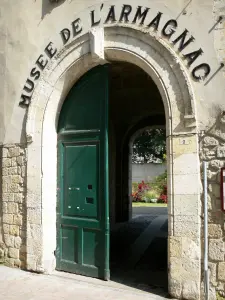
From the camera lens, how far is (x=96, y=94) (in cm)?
→ 485

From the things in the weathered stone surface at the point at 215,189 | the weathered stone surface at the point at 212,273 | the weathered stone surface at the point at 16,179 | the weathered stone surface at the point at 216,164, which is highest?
the weathered stone surface at the point at 216,164

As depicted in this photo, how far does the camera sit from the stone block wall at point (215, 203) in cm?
368

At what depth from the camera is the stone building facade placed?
3.82 meters

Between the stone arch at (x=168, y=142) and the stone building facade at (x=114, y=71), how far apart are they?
0.01 meters

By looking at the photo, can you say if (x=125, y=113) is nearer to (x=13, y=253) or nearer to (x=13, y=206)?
(x=13, y=206)

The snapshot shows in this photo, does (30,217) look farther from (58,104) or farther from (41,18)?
(41,18)

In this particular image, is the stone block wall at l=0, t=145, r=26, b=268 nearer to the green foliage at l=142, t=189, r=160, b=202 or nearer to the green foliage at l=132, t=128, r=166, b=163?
the green foliage at l=142, t=189, r=160, b=202

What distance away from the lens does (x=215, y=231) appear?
3.73 m

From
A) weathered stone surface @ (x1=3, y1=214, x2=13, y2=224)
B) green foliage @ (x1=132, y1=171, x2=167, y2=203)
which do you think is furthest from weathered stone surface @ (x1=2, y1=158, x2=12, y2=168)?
green foliage @ (x1=132, y1=171, x2=167, y2=203)

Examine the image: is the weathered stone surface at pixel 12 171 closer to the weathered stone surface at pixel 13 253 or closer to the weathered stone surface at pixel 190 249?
the weathered stone surface at pixel 13 253

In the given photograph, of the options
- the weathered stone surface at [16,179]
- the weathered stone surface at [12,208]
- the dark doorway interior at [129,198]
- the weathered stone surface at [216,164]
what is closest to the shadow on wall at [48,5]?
the dark doorway interior at [129,198]

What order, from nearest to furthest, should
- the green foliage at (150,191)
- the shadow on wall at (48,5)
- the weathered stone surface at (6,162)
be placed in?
the shadow on wall at (48,5) < the weathered stone surface at (6,162) < the green foliage at (150,191)

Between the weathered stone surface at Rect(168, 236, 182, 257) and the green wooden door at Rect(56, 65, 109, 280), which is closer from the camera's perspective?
the weathered stone surface at Rect(168, 236, 182, 257)

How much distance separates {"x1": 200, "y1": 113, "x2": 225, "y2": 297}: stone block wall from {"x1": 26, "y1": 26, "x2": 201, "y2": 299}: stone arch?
0.14 meters
